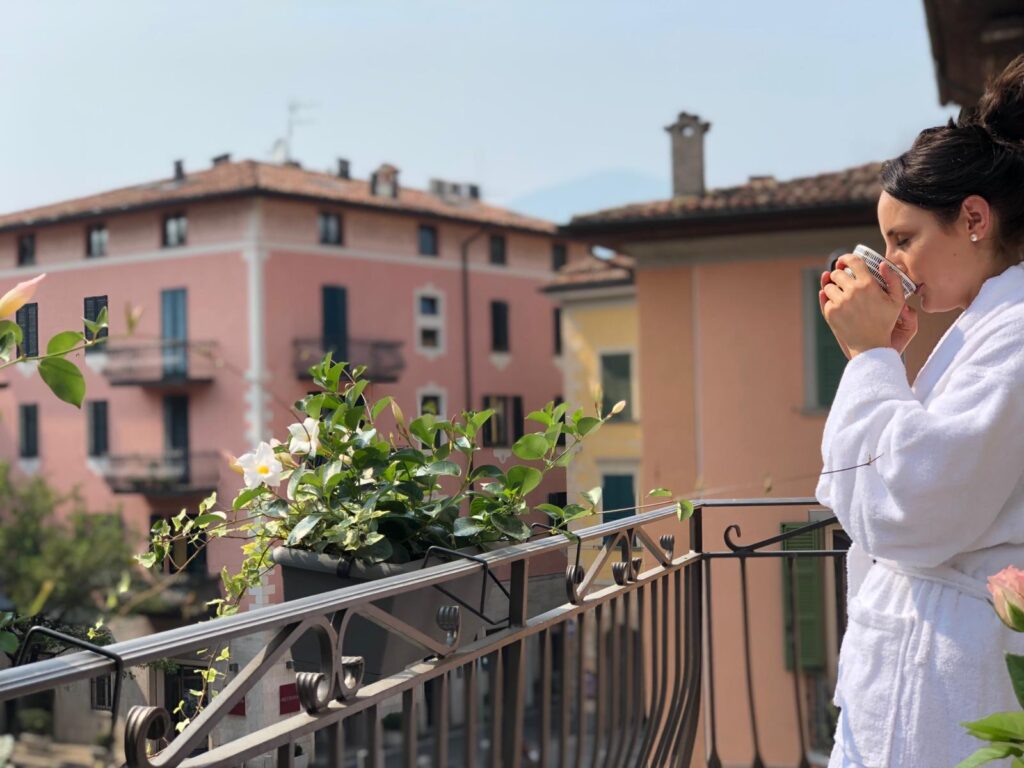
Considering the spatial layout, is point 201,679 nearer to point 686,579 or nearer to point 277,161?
point 686,579

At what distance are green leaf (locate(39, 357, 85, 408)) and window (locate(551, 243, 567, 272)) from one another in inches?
1236

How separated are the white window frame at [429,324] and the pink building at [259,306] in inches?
1.8

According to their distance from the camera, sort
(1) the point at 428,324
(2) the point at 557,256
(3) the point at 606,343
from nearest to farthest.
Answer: (3) the point at 606,343, (1) the point at 428,324, (2) the point at 557,256

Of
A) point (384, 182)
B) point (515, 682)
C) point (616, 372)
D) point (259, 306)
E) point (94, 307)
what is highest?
point (384, 182)

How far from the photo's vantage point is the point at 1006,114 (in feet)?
4.38

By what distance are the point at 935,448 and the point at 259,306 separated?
2662cm

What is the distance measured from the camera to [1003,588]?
0.86m

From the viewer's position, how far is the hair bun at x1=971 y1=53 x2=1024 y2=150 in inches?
52.4

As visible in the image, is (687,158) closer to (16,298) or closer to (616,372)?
(616,372)

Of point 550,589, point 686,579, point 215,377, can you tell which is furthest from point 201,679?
point 215,377

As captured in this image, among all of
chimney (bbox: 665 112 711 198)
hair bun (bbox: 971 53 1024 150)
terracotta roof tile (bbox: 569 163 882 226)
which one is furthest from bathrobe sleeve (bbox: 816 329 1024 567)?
chimney (bbox: 665 112 711 198)

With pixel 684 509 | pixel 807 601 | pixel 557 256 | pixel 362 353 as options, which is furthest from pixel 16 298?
pixel 557 256

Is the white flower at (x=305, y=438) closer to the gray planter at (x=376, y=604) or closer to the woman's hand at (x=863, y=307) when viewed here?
the gray planter at (x=376, y=604)

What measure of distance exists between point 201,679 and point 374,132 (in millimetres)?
71147
